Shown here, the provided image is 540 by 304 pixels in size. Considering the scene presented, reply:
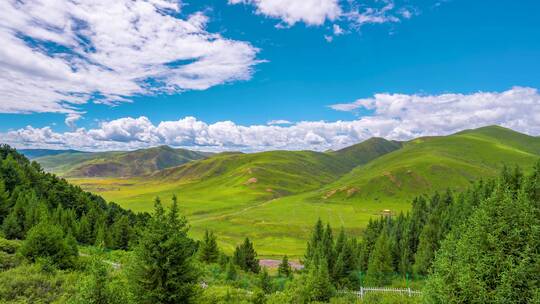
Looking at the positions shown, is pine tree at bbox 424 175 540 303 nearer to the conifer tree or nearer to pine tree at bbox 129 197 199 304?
pine tree at bbox 129 197 199 304

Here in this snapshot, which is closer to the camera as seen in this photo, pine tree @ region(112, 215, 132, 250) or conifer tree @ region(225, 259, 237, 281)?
conifer tree @ region(225, 259, 237, 281)

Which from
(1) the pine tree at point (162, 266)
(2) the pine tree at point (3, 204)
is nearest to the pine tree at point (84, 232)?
(2) the pine tree at point (3, 204)

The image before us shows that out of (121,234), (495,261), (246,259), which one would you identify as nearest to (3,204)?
(121,234)

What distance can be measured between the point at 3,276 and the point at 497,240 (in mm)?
32762

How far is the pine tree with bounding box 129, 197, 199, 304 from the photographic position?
1931 centimetres

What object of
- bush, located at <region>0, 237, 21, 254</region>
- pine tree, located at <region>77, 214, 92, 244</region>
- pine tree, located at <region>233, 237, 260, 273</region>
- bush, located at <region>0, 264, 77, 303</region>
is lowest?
pine tree, located at <region>233, 237, 260, 273</region>

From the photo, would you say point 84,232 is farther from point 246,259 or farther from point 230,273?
point 230,273

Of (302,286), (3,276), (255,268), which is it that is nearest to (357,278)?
(255,268)

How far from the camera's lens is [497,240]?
50.2 feet

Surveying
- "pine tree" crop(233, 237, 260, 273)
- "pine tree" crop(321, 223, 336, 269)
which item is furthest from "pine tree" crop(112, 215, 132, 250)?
"pine tree" crop(321, 223, 336, 269)

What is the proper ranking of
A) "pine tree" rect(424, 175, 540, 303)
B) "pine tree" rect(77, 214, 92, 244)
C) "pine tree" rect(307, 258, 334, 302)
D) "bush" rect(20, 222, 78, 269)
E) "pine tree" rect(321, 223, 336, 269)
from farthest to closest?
"pine tree" rect(77, 214, 92, 244), "pine tree" rect(321, 223, 336, 269), "pine tree" rect(307, 258, 334, 302), "bush" rect(20, 222, 78, 269), "pine tree" rect(424, 175, 540, 303)

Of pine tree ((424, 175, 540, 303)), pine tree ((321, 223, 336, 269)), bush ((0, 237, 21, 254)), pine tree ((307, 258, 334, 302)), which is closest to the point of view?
pine tree ((424, 175, 540, 303))

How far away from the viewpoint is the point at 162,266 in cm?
1950

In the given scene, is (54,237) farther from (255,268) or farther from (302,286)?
(255,268)
